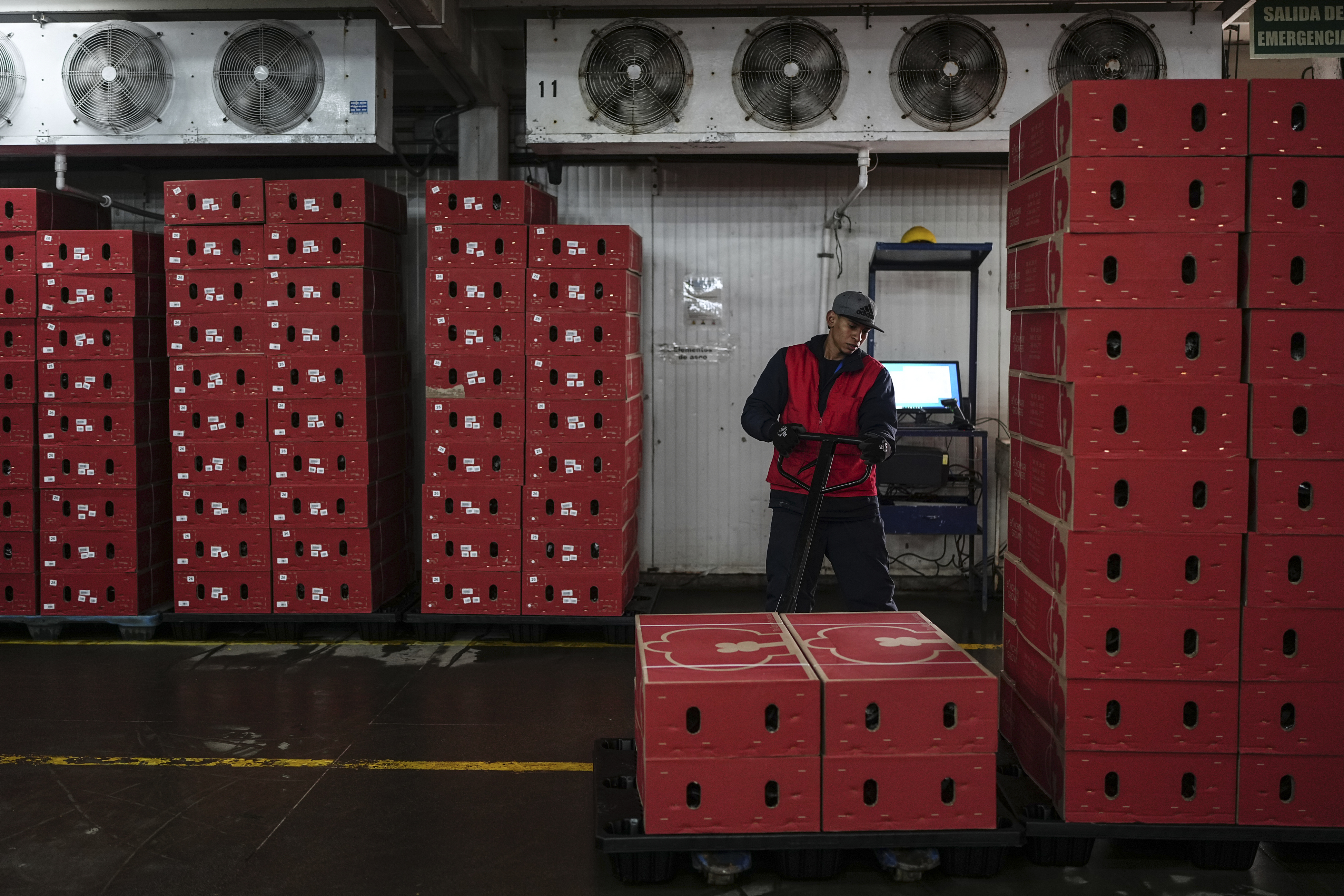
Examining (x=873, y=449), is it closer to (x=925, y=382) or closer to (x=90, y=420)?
(x=925, y=382)

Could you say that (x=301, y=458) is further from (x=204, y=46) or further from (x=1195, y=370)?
(x=1195, y=370)

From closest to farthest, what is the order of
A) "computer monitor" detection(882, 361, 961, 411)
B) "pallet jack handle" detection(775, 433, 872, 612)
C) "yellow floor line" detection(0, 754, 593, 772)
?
"pallet jack handle" detection(775, 433, 872, 612) < "yellow floor line" detection(0, 754, 593, 772) < "computer monitor" detection(882, 361, 961, 411)

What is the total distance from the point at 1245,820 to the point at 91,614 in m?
7.00

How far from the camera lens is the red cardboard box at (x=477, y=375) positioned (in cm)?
698

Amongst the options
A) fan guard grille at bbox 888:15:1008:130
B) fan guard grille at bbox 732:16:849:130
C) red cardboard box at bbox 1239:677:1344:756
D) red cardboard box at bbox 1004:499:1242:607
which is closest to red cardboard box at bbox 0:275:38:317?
fan guard grille at bbox 732:16:849:130

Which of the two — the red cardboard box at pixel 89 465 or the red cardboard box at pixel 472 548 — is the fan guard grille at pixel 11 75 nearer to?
the red cardboard box at pixel 89 465

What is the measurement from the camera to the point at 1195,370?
3777 mm

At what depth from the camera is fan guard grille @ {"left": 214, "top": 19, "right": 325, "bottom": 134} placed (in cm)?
691

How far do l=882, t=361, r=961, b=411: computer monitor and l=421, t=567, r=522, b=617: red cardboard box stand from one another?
323cm

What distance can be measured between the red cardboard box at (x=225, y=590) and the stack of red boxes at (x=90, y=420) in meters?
0.38

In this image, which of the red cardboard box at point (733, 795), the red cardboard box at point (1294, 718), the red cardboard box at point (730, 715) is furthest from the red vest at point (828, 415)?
the red cardboard box at point (1294, 718)

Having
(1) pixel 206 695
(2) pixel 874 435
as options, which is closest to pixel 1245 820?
(2) pixel 874 435

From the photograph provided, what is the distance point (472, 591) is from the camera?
7051 mm

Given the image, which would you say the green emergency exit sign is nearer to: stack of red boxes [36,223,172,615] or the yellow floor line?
the yellow floor line
